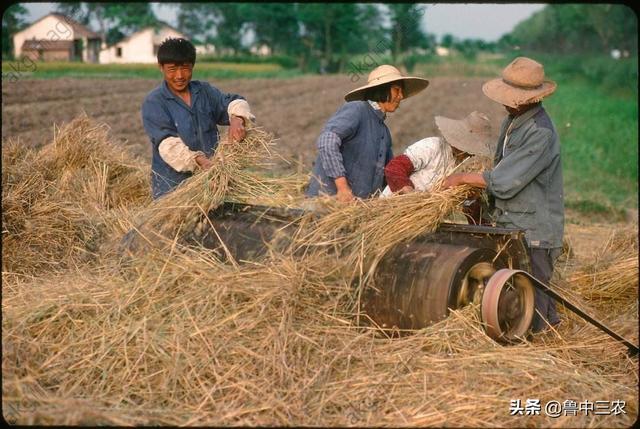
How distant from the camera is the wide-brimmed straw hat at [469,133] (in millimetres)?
A: 4824

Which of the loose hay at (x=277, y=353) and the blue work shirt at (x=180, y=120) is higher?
the blue work shirt at (x=180, y=120)

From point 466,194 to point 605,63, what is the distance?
132ft

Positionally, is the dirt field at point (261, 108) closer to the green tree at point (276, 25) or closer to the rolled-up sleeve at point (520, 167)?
the rolled-up sleeve at point (520, 167)

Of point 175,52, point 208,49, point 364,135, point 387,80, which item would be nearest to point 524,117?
point 387,80

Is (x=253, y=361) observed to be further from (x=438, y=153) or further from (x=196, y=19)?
(x=196, y=19)

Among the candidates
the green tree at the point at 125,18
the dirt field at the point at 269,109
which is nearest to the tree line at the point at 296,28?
the green tree at the point at 125,18

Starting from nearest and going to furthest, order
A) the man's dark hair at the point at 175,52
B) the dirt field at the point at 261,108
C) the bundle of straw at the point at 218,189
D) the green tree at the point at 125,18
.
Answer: the bundle of straw at the point at 218,189 < the man's dark hair at the point at 175,52 < the dirt field at the point at 261,108 < the green tree at the point at 125,18

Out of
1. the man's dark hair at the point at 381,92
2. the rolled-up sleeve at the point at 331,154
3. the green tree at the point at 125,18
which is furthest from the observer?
the green tree at the point at 125,18

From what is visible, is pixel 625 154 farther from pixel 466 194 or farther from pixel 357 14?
pixel 357 14

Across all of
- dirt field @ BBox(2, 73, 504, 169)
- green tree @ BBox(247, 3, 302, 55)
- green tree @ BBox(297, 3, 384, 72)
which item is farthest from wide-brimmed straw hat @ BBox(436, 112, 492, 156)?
green tree @ BBox(247, 3, 302, 55)

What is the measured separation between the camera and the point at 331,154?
4.83m

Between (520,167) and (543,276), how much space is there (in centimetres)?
71

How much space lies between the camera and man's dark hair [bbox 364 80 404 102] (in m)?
5.20

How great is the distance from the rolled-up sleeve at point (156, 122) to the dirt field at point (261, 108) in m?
6.37
